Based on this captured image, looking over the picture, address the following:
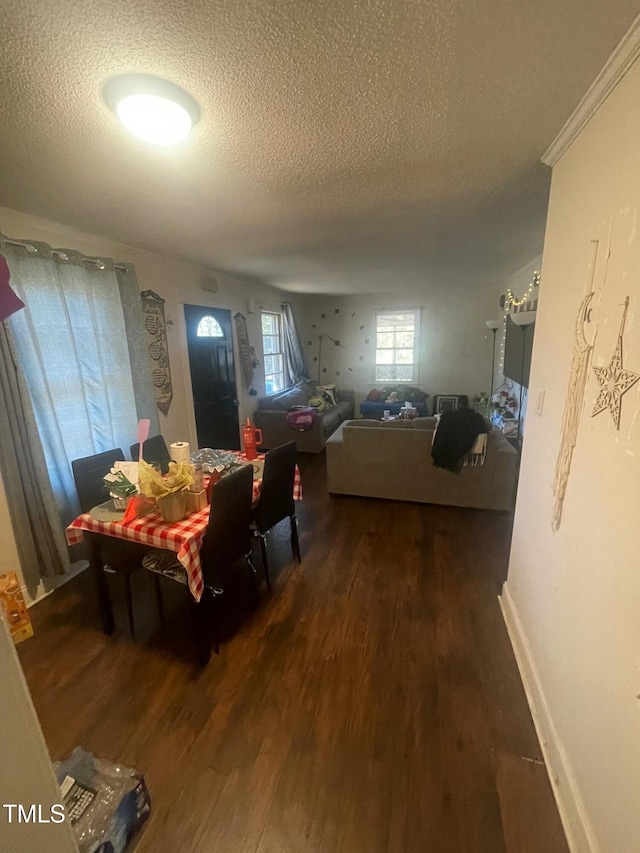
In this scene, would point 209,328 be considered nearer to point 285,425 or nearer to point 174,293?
point 174,293

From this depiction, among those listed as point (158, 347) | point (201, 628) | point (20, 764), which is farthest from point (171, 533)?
point (158, 347)

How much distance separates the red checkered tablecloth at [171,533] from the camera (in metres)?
1.51

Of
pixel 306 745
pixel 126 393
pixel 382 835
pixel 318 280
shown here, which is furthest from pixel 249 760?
pixel 318 280

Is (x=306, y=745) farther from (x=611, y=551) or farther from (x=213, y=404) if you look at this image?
(x=213, y=404)

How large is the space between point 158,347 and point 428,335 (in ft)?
15.6

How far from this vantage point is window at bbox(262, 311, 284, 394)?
208 inches

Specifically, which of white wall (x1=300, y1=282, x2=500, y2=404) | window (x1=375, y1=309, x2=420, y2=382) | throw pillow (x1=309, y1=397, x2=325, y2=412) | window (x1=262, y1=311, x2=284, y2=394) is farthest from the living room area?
window (x1=375, y1=309, x2=420, y2=382)

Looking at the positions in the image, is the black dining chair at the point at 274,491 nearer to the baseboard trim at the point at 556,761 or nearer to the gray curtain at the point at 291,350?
the baseboard trim at the point at 556,761

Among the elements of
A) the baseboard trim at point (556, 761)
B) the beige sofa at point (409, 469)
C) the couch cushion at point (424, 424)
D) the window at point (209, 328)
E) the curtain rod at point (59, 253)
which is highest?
the curtain rod at point (59, 253)

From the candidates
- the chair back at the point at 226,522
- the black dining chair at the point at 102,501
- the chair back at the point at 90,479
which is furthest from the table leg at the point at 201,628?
the chair back at the point at 90,479

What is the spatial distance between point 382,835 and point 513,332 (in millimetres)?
3604

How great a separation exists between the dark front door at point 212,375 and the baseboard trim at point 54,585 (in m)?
1.60

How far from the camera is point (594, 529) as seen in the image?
1.04 meters

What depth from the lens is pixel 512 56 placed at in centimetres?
96
